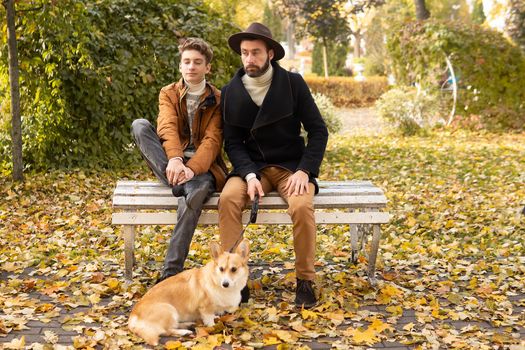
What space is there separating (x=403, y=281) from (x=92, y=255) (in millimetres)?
2500

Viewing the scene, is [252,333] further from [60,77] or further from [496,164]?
[496,164]

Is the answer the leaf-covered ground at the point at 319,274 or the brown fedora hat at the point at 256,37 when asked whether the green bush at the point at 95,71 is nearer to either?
the leaf-covered ground at the point at 319,274

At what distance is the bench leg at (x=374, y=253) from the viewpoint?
4543 millimetres

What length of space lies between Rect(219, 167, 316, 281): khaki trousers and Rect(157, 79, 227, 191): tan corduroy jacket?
290 millimetres

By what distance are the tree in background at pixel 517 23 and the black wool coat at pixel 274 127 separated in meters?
11.0

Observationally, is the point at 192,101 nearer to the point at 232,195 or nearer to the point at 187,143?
the point at 187,143

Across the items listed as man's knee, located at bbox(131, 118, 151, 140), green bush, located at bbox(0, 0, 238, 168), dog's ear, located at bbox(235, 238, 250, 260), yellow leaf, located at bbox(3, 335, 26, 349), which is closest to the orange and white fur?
dog's ear, located at bbox(235, 238, 250, 260)

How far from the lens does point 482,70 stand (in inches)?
529

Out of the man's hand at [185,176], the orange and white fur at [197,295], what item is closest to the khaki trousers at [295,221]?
the man's hand at [185,176]

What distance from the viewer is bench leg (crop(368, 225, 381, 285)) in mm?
4543

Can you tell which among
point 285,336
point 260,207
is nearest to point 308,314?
Answer: point 285,336

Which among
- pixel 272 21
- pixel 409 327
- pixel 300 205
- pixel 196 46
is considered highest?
pixel 272 21

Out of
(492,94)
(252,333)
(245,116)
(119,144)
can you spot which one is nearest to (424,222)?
(245,116)

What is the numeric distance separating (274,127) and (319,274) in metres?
1.16
